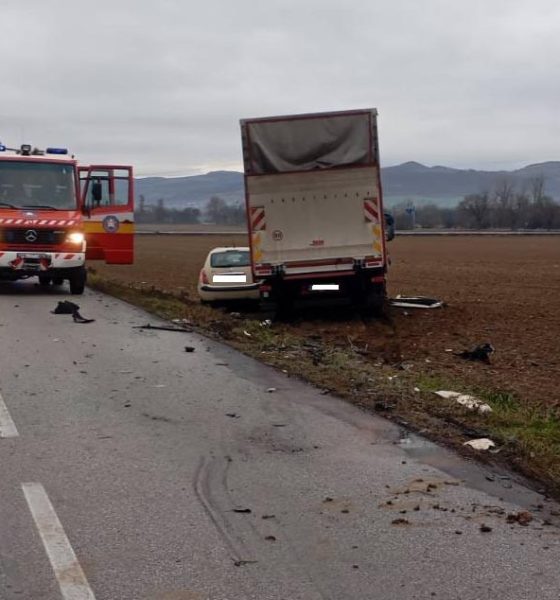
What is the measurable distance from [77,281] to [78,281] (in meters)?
0.02

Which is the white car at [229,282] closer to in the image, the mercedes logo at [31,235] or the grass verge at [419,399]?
the grass verge at [419,399]

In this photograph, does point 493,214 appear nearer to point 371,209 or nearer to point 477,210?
point 477,210

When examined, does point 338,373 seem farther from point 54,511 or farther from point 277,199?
point 277,199

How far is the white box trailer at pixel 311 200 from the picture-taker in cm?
1461

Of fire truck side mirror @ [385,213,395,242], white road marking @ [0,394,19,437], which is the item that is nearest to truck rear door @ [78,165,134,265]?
fire truck side mirror @ [385,213,395,242]

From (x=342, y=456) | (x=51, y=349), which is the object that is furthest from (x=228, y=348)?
(x=342, y=456)

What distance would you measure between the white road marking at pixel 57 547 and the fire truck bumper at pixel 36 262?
42.5 ft

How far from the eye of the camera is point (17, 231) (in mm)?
17672

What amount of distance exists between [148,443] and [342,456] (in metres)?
1.46

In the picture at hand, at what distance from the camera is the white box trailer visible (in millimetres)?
14609

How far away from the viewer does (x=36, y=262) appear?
17875 millimetres

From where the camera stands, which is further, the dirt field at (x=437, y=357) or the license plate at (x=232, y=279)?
the license plate at (x=232, y=279)

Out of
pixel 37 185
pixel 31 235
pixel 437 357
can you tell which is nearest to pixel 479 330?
pixel 437 357

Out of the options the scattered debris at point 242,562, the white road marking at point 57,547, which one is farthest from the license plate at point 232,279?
the scattered debris at point 242,562
